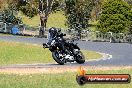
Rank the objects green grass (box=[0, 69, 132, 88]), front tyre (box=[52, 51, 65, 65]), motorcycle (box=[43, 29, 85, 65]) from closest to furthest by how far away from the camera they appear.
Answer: green grass (box=[0, 69, 132, 88]) < motorcycle (box=[43, 29, 85, 65]) < front tyre (box=[52, 51, 65, 65])

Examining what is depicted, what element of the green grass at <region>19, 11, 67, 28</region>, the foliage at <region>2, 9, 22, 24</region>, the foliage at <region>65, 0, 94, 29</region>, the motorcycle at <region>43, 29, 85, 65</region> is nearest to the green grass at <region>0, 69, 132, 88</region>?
the motorcycle at <region>43, 29, 85, 65</region>

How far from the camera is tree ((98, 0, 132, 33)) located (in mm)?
58750

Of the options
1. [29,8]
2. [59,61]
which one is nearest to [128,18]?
[29,8]

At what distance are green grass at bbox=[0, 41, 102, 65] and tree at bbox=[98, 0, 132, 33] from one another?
Result: 896 inches

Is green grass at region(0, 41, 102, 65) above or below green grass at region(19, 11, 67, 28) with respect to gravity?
above

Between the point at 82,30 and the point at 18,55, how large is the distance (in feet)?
81.3

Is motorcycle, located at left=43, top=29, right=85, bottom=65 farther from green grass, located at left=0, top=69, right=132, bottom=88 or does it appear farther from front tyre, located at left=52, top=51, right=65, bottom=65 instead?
green grass, located at left=0, top=69, right=132, bottom=88

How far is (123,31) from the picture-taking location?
58.5m

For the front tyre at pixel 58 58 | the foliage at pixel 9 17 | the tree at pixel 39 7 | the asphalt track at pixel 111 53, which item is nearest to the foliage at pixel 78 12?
the tree at pixel 39 7

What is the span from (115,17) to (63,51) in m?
36.2

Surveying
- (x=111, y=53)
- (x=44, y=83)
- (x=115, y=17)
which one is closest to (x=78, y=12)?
(x=115, y=17)

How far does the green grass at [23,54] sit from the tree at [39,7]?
797 inches

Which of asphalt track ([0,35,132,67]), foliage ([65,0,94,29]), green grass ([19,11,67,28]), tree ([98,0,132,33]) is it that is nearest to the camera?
asphalt track ([0,35,132,67])

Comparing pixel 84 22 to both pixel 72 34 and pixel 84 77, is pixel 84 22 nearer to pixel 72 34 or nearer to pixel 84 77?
pixel 72 34
